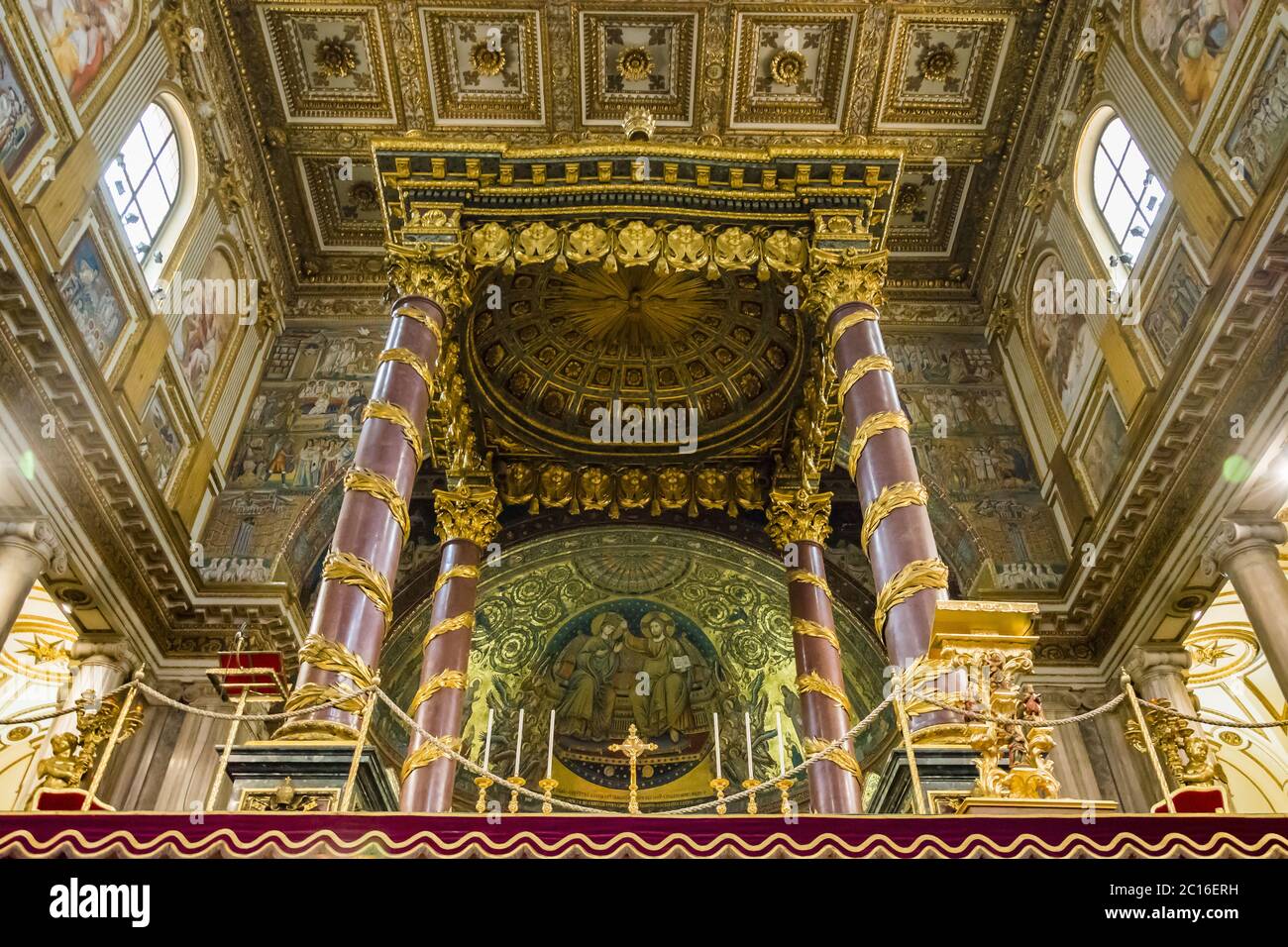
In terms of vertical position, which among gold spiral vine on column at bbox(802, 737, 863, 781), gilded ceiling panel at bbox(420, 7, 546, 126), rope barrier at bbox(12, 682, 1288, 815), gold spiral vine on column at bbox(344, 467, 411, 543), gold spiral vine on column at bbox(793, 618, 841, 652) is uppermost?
gilded ceiling panel at bbox(420, 7, 546, 126)

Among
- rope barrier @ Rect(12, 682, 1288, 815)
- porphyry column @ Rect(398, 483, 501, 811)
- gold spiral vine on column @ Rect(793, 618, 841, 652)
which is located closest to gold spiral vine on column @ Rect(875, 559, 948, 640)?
rope barrier @ Rect(12, 682, 1288, 815)

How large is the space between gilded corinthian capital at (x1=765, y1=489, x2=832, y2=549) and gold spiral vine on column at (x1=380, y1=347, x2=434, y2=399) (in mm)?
5231

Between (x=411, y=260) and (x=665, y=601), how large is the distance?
9.42 metres

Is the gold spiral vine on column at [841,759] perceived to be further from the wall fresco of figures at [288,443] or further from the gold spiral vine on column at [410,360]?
the wall fresco of figures at [288,443]

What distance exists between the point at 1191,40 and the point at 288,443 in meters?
11.5

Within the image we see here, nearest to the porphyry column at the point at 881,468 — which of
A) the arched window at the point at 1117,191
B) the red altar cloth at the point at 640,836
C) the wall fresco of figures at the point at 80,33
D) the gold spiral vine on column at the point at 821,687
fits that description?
the red altar cloth at the point at 640,836

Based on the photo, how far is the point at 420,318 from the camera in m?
9.19

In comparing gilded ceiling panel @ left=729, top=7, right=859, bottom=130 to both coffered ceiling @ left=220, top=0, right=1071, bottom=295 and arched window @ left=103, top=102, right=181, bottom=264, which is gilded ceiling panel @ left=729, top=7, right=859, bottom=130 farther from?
arched window @ left=103, top=102, right=181, bottom=264

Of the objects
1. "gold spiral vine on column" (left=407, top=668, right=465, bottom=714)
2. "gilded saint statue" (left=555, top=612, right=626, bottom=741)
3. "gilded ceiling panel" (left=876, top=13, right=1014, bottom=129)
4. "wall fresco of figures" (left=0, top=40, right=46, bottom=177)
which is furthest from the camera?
"gilded saint statue" (left=555, top=612, right=626, bottom=741)

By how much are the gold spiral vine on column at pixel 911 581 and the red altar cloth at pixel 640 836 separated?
2.87 meters

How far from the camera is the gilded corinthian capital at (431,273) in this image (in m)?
9.44

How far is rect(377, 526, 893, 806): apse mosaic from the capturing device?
1667 cm

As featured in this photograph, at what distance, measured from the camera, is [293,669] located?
1204 centimetres

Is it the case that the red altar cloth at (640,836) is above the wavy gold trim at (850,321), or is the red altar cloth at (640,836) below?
below
